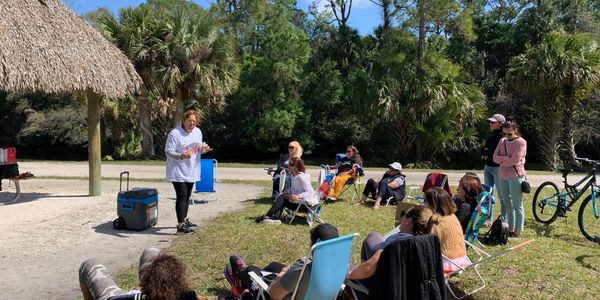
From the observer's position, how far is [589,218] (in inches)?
297

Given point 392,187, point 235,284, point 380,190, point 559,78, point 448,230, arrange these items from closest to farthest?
point 235,284
point 448,230
point 380,190
point 392,187
point 559,78

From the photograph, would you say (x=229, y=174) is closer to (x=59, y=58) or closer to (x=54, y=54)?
(x=59, y=58)

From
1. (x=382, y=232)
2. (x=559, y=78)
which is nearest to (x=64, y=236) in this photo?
(x=382, y=232)

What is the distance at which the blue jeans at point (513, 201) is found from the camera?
6.77m

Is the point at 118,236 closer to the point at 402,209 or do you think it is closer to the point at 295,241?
the point at 295,241

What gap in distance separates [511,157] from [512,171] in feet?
0.64

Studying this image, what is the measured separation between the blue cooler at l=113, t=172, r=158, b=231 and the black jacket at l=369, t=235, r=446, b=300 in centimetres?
491

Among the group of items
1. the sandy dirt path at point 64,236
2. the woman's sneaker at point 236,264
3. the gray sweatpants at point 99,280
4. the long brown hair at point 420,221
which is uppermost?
the long brown hair at point 420,221

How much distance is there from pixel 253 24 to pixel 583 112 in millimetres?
19143

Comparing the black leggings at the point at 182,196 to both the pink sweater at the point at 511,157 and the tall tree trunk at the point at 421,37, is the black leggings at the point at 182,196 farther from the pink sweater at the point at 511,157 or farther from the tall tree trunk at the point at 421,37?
the tall tree trunk at the point at 421,37

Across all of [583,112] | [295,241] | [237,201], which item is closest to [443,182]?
[295,241]

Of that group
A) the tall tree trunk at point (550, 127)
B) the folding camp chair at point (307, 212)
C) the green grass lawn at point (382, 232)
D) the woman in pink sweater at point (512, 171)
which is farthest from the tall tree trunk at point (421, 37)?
the woman in pink sweater at point (512, 171)

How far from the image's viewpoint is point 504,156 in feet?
22.4

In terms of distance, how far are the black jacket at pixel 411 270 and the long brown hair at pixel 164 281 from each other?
1317 millimetres
